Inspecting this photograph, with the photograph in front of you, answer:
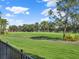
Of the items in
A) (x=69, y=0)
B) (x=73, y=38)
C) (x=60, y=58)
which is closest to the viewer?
(x=60, y=58)

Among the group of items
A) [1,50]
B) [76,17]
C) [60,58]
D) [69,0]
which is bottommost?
[60,58]

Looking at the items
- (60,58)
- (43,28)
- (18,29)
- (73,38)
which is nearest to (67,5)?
(73,38)

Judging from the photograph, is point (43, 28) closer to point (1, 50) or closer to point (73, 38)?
point (73, 38)

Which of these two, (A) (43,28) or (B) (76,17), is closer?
(B) (76,17)

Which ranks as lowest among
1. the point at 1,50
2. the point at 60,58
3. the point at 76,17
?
the point at 60,58

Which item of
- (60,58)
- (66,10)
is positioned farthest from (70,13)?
(60,58)

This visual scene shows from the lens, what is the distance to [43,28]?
177750mm

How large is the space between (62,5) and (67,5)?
1.31 metres

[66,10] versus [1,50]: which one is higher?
[66,10]

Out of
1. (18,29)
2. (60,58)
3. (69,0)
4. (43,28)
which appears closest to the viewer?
(60,58)

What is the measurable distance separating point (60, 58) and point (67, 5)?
32.7 metres

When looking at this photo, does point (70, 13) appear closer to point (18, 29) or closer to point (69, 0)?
point (69, 0)

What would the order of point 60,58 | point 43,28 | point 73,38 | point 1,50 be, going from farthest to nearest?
point 43,28 → point 73,38 → point 60,58 → point 1,50

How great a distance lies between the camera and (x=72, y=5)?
155ft
